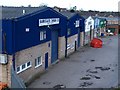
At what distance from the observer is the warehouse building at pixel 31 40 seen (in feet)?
71.6

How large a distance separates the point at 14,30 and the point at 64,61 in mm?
13397

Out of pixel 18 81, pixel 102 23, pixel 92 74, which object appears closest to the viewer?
pixel 18 81

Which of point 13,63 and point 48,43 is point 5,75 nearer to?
point 13,63

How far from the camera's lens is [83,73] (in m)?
28.3

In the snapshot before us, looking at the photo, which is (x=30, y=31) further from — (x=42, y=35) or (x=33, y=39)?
(x=42, y=35)

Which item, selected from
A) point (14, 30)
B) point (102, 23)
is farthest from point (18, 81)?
point (102, 23)

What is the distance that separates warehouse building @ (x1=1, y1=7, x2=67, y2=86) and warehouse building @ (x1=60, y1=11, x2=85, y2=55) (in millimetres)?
4255

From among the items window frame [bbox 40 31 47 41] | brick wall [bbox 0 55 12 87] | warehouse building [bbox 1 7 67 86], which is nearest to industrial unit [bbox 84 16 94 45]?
warehouse building [bbox 1 7 67 86]

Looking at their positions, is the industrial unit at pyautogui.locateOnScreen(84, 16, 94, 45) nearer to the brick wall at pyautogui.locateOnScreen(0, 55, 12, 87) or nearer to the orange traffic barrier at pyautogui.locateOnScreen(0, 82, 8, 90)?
the brick wall at pyautogui.locateOnScreen(0, 55, 12, 87)

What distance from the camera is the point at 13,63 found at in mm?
21922

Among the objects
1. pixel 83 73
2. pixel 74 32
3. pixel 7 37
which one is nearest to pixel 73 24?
pixel 74 32

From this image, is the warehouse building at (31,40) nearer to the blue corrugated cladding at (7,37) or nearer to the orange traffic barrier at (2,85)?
the blue corrugated cladding at (7,37)

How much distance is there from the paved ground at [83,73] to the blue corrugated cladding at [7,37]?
3917 millimetres

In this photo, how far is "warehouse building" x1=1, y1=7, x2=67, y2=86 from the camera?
21812 millimetres
